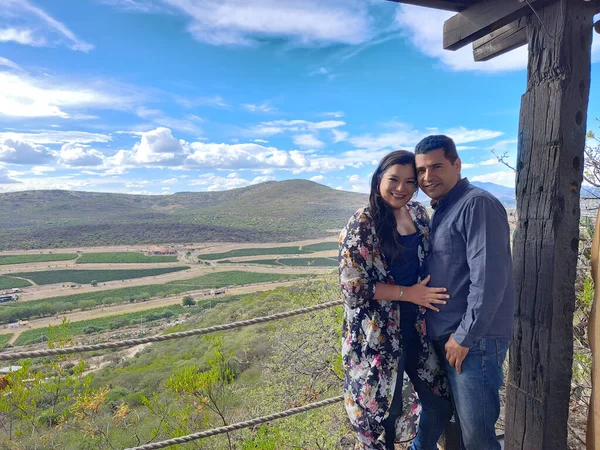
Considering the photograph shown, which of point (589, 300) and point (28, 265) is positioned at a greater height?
point (589, 300)

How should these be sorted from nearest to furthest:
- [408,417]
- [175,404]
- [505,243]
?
[505,243]
[408,417]
[175,404]

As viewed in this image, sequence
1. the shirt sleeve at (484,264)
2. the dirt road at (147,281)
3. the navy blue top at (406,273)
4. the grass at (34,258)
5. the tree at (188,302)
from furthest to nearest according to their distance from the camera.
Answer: the grass at (34,258), the dirt road at (147,281), the tree at (188,302), the navy blue top at (406,273), the shirt sleeve at (484,264)

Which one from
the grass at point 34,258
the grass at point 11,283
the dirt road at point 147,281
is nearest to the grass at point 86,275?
the grass at point 11,283

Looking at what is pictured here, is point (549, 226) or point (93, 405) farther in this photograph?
point (93, 405)

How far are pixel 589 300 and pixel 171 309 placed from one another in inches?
1294

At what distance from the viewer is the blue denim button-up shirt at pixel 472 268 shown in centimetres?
127

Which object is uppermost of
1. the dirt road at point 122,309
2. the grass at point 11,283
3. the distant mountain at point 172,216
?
the distant mountain at point 172,216

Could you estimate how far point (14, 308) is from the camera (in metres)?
33.6

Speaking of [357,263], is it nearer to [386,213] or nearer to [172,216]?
[386,213]

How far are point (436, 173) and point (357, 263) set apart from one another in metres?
0.46

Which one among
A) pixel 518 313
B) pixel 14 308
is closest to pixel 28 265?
pixel 14 308

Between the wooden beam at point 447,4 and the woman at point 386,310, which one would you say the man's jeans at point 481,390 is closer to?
the woman at point 386,310

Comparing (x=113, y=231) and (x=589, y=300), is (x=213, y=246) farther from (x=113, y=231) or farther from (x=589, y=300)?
(x=589, y=300)

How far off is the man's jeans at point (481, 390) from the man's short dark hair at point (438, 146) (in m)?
0.68
